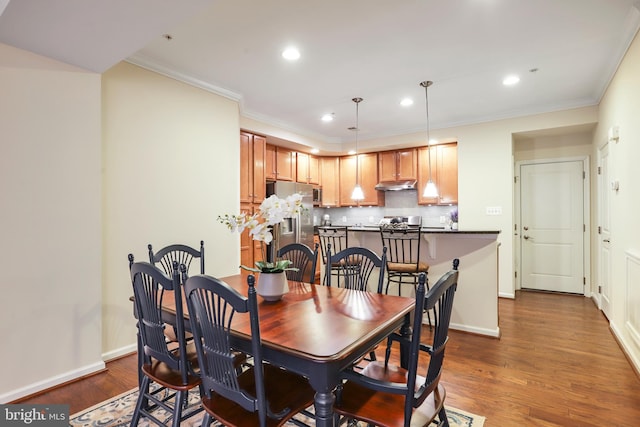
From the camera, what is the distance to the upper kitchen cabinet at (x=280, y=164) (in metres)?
5.27

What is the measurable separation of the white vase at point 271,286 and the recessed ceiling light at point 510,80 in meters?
3.28

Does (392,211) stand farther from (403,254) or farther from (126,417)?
(126,417)

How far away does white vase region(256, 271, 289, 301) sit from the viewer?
187cm

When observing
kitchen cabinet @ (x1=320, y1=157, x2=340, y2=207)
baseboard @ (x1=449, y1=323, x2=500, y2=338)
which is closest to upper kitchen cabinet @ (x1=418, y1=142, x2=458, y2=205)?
kitchen cabinet @ (x1=320, y1=157, x2=340, y2=207)

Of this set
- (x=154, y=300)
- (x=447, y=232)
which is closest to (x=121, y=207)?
(x=154, y=300)

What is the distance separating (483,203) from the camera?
16.0 feet

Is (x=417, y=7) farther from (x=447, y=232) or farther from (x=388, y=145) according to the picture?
(x=388, y=145)

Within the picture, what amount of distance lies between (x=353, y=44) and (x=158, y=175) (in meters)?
2.14

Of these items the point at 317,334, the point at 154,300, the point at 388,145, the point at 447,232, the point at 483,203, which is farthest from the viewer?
the point at 388,145

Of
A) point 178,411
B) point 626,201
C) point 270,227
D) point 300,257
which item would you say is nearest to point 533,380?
point 626,201

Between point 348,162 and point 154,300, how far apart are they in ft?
17.0

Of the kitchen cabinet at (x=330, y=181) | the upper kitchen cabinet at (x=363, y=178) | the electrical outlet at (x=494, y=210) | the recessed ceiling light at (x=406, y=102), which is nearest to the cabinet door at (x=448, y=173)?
the electrical outlet at (x=494, y=210)

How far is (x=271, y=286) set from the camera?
1866 mm

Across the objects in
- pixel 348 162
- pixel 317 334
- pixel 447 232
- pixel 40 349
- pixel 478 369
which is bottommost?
pixel 478 369
